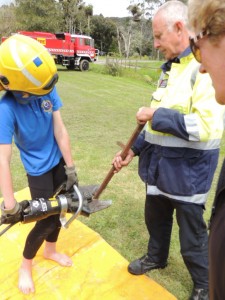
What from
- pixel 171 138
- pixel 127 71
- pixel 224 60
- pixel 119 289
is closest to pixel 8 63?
pixel 171 138

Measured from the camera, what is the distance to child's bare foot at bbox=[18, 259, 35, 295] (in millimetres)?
2531

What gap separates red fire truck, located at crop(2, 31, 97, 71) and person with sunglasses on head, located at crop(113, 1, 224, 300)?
68.7 ft

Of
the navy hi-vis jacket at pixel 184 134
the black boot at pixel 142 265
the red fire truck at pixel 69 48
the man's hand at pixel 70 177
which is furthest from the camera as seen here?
the red fire truck at pixel 69 48

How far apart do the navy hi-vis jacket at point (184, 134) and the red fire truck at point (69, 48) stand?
21.0 metres

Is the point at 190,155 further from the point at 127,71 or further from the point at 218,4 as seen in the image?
the point at 127,71

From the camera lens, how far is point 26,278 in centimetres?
258

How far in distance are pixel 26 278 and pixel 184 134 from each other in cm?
166

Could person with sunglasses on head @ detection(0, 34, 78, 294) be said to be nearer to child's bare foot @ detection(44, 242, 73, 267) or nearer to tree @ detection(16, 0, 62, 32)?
child's bare foot @ detection(44, 242, 73, 267)

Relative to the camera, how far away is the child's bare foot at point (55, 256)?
2.81 metres

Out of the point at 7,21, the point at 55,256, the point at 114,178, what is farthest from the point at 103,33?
the point at 55,256

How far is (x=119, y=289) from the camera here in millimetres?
2584

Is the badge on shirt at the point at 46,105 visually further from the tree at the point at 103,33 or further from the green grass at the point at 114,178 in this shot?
the tree at the point at 103,33

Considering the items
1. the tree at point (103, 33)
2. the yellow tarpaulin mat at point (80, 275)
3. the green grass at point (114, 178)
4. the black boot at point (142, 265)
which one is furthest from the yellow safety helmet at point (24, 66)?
the tree at point (103, 33)

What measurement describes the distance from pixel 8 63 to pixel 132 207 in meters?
2.44
